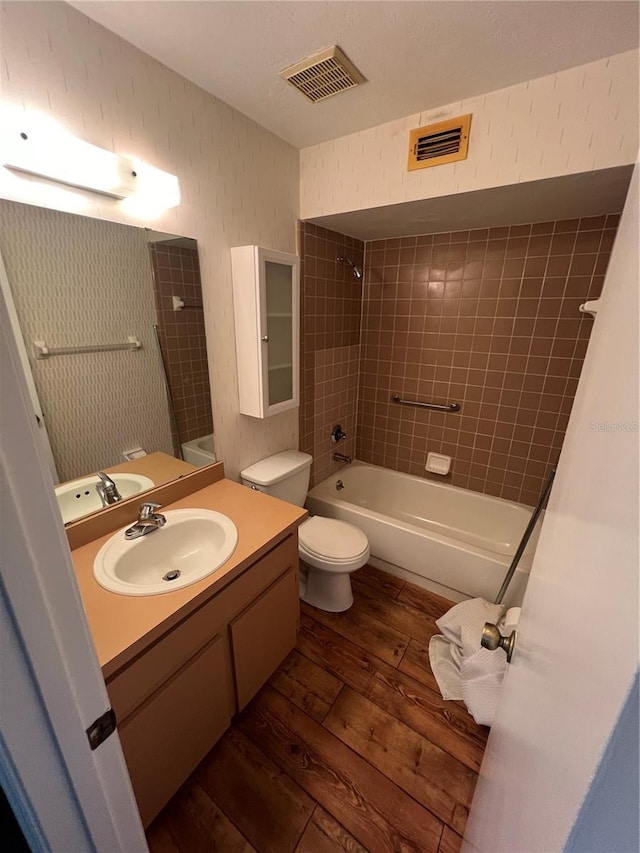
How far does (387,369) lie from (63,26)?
7.24 feet

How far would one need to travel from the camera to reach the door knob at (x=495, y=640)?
0.72m

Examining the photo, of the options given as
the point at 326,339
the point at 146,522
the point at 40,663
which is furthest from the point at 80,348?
the point at 326,339

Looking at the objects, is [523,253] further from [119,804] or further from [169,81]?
[119,804]

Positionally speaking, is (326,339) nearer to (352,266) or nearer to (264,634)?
(352,266)

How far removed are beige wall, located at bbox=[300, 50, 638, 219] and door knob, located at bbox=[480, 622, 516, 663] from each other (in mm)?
1578

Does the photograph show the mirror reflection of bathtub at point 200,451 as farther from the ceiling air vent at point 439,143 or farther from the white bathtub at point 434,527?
the ceiling air vent at point 439,143

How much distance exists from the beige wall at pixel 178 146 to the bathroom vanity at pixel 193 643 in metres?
0.62

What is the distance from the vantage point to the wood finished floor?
1.07m

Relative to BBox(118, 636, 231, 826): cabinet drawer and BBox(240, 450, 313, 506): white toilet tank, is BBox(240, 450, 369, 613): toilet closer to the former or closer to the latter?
BBox(240, 450, 313, 506): white toilet tank

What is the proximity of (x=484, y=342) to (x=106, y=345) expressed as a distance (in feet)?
7.00

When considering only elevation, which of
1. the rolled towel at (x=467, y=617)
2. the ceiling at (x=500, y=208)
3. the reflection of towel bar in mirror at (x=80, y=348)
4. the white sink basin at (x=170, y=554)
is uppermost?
the ceiling at (x=500, y=208)

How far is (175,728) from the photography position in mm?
1031

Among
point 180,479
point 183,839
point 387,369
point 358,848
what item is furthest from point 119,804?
point 387,369

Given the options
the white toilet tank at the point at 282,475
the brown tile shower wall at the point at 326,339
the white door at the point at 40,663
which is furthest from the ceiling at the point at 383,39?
the white toilet tank at the point at 282,475
